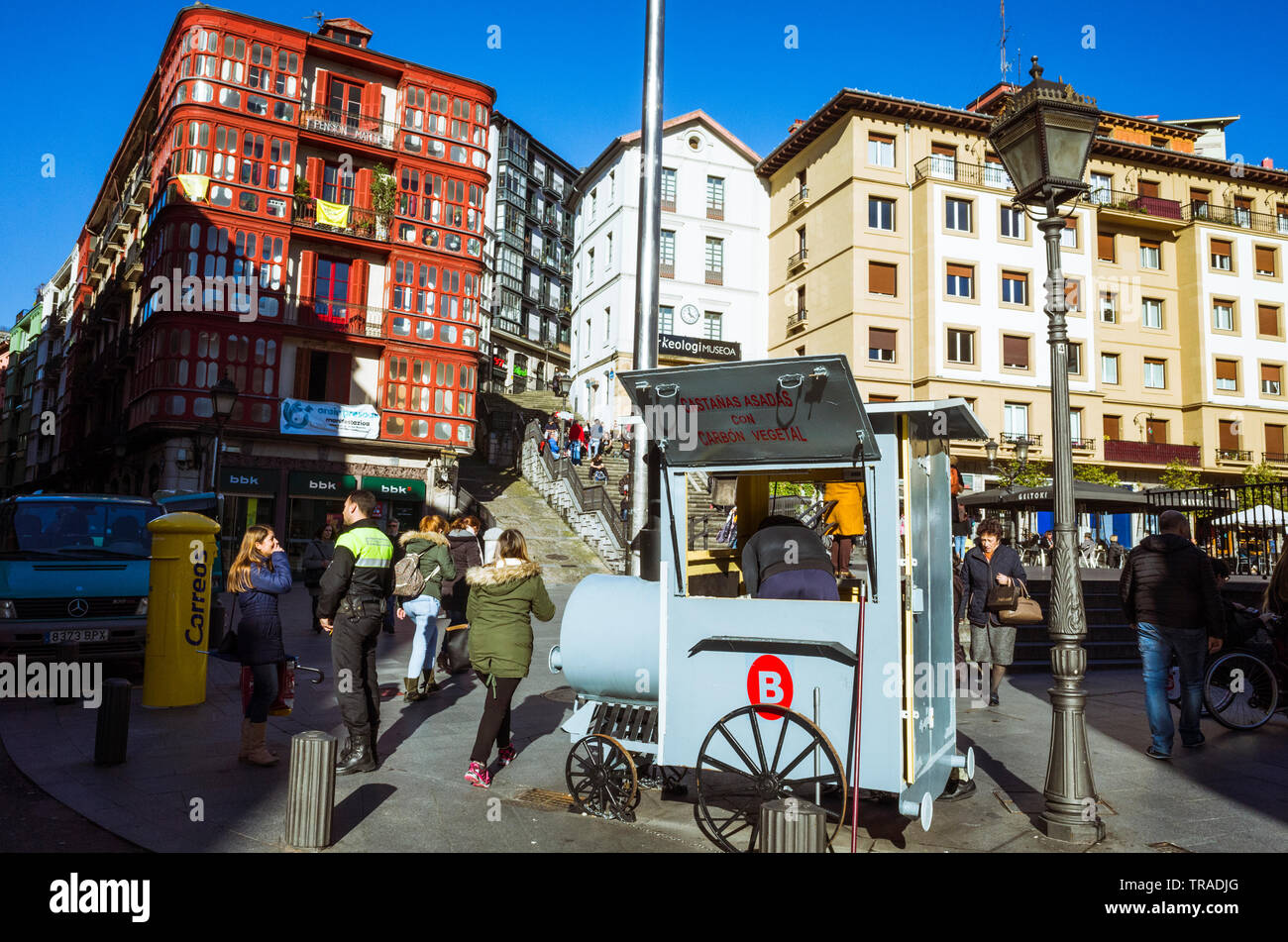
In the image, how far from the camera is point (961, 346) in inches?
1419

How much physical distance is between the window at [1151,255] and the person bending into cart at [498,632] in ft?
141

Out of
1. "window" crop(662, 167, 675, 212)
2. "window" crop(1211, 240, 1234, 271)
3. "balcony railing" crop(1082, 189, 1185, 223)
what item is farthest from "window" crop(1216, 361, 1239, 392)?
"window" crop(662, 167, 675, 212)

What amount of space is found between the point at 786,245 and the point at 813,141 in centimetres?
479

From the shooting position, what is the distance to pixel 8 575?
8.91 metres

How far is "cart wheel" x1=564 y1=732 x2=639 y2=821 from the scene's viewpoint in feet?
18.1

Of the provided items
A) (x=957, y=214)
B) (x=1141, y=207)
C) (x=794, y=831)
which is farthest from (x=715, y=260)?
(x=794, y=831)

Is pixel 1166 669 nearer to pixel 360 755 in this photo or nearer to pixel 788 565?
pixel 788 565

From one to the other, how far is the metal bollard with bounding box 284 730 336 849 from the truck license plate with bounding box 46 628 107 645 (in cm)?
564

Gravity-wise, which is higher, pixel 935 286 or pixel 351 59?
pixel 351 59

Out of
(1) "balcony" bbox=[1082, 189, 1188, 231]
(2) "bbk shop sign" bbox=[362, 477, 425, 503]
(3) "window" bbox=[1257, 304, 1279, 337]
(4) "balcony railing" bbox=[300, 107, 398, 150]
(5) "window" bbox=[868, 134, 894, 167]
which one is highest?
(5) "window" bbox=[868, 134, 894, 167]

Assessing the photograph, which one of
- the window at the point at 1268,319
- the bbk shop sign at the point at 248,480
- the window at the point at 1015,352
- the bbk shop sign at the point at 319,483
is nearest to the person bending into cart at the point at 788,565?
the bbk shop sign at the point at 319,483

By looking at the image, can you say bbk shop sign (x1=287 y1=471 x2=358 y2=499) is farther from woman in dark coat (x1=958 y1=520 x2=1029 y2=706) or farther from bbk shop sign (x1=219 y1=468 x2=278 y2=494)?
woman in dark coat (x1=958 y1=520 x2=1029 y2=706)
